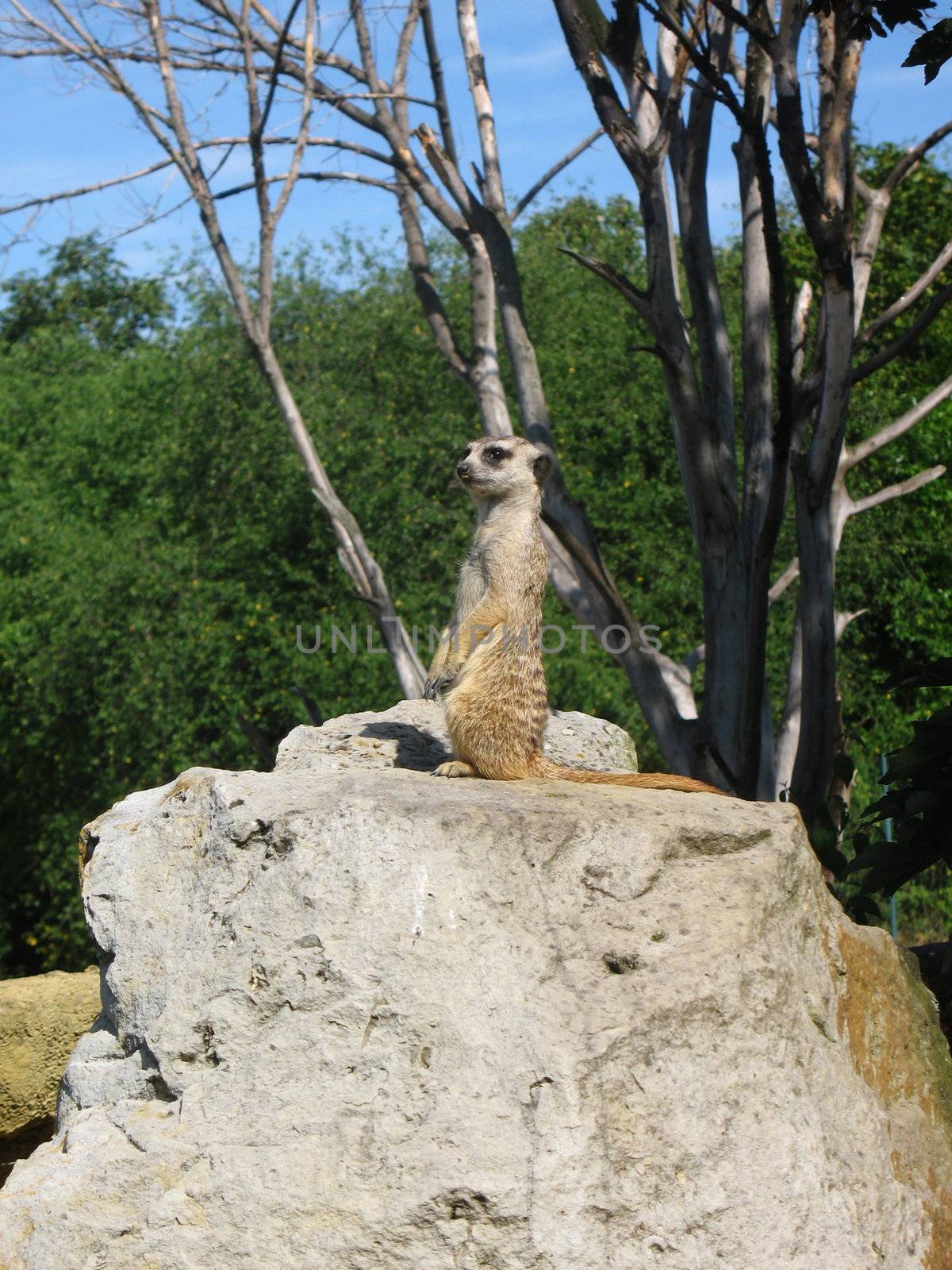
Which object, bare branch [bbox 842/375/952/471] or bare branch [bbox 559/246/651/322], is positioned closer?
bare branch [bbox 559/246/651/322]

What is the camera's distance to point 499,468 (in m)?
4.43

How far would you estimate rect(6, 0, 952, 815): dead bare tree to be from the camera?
5.64 metres

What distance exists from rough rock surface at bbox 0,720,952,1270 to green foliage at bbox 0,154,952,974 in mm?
6793

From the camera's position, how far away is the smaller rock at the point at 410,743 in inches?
158

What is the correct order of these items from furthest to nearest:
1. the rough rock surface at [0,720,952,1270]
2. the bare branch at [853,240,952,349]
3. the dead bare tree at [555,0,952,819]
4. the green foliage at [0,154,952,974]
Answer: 1. the green foliage at [0,154,952,974]
2. the bare branch at [853,240,952,349]
3. the dead bare tree at [555,0,952,819]
4. the rough rock surface at [0,720,952,1270]

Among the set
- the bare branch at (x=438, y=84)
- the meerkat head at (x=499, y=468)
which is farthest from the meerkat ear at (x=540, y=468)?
the bare branch at (x=438, y=84)

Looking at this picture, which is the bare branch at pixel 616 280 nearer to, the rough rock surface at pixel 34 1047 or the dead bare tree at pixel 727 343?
the dead bare tree at pixel 727 343

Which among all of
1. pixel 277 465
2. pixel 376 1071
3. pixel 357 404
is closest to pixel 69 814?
pixel 277 465

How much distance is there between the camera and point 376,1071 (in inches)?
99.8

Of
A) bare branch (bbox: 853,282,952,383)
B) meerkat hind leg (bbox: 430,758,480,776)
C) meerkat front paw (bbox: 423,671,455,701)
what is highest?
bare branch (bbox: 853,282,952,383)

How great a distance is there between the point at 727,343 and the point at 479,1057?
16.5ft

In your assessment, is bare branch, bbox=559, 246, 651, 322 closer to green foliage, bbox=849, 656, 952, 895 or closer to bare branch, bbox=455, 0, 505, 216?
bare branch, bbox=455, 0, 505, 216

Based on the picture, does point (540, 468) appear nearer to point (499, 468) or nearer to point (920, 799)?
point (499, 468)

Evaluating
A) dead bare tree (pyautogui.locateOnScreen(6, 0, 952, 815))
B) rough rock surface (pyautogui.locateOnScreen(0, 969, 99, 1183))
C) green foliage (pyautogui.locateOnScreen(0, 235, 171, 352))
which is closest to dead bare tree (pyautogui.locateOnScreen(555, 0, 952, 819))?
dead bare tree (pyautogui.locateOnScreen(6, 0, 952, 815))
